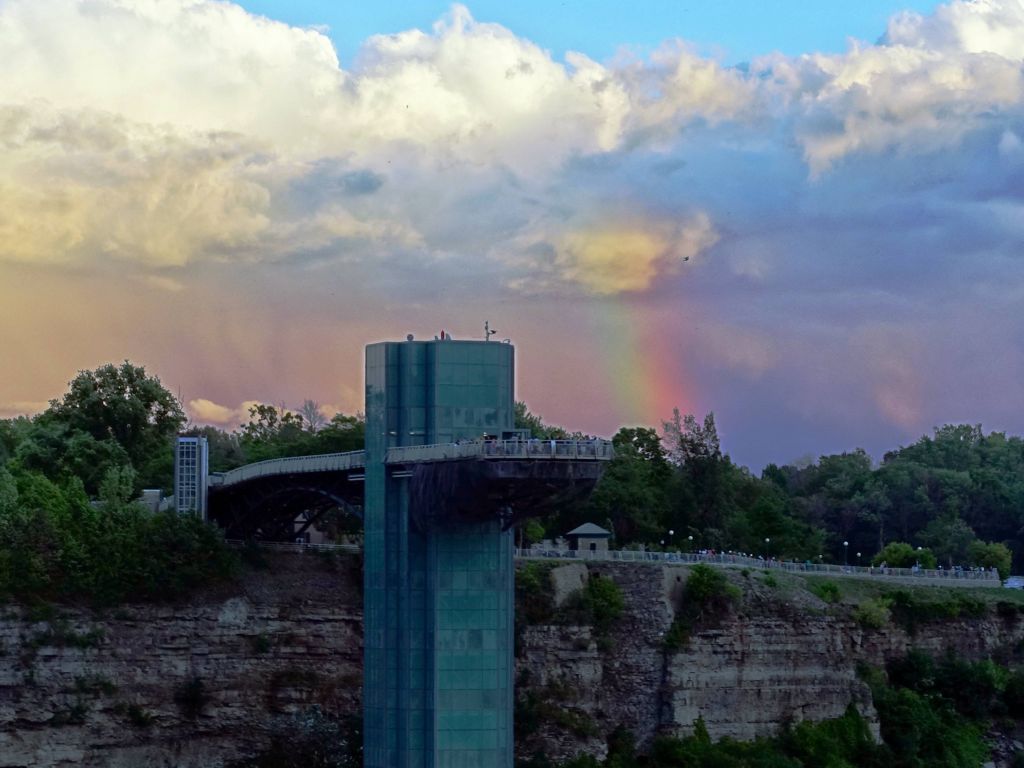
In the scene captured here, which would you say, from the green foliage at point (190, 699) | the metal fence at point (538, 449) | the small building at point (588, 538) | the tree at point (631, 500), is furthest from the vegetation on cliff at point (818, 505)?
the metal fence at point (538, 449)

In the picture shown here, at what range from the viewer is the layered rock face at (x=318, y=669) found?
302ft

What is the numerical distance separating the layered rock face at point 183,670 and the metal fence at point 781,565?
12.3 m

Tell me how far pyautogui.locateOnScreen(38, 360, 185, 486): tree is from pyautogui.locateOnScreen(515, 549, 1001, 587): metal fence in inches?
1224

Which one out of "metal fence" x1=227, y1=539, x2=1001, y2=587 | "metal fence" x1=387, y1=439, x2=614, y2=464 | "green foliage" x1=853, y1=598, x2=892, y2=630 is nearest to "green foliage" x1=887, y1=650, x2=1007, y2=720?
"green foliage" x1=853, y1=598, x2=892, y2=630

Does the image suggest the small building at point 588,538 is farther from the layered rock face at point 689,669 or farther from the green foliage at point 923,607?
the green foliage at point 923,607

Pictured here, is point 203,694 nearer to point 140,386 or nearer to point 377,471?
point 377,471

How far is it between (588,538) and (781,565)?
1244 centimetres

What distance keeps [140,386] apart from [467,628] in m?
54.0

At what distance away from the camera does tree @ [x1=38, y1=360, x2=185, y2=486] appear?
129m

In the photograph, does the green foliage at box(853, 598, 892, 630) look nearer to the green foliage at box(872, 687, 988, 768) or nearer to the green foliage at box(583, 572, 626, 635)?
the green foliage at box(872, 687, 988, 768)

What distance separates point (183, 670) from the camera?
95125mm

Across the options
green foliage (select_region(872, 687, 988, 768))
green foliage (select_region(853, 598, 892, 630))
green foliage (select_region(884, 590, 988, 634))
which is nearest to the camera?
green foliage (select_region(872, 687, 988, 768))

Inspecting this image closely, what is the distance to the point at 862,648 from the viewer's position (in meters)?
116

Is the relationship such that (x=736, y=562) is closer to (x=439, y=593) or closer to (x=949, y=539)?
(x=439, y=593)
